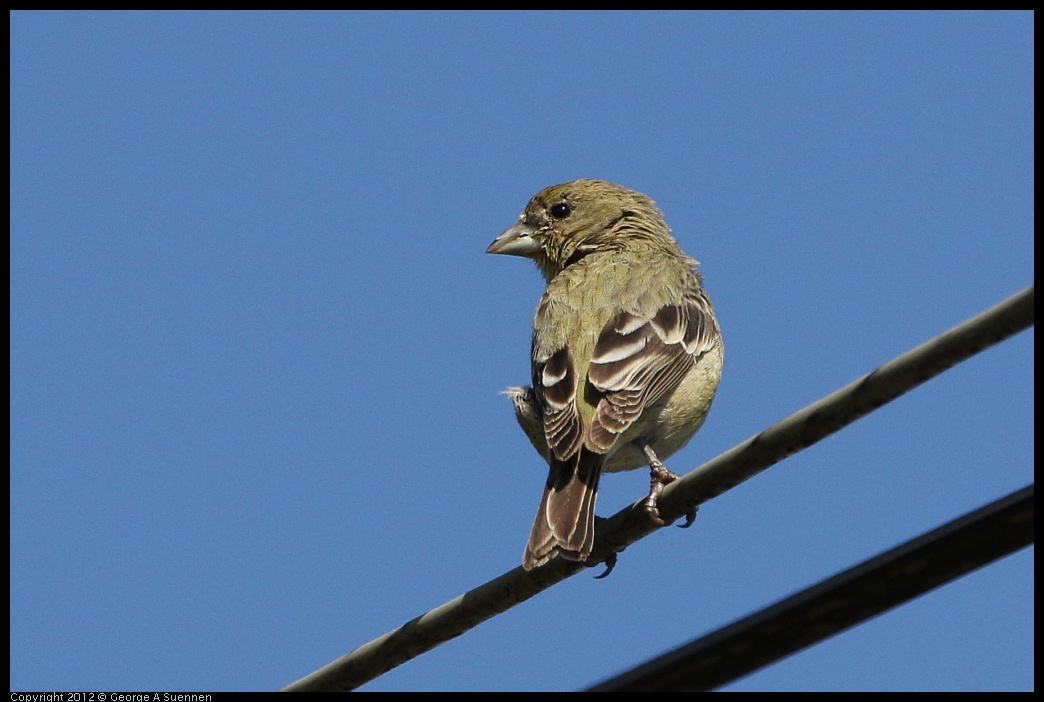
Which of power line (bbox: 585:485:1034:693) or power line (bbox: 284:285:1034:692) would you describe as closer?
power line (bbox: 585:485:1034:693)

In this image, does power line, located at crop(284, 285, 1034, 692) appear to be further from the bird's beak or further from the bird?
the bird's beak

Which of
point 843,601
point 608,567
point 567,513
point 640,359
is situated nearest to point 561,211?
point 640,359

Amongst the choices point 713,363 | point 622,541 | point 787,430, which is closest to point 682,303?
point 713,363

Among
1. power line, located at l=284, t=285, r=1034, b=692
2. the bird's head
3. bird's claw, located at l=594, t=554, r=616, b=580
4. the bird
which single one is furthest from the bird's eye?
power line, located at l=284, t=285, r=1034, b=692

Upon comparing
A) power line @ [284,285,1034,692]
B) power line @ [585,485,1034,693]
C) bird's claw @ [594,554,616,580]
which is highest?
bird's claw @ [594,554,616,580]

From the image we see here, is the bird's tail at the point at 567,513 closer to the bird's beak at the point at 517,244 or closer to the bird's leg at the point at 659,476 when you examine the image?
the bird's leg at the point at 659,476

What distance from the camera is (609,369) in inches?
260

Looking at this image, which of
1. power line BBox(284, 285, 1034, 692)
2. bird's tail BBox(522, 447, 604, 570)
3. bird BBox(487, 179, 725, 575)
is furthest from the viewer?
bird BBox(487, 179, 725, 575)

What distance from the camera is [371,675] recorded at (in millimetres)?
4547

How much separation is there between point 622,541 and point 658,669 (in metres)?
2.26

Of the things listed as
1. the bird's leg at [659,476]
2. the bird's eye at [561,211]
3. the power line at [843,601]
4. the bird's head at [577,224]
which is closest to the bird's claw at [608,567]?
the bird's leg at [659,476]

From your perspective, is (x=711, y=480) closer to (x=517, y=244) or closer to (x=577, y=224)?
(x=577, y=224)

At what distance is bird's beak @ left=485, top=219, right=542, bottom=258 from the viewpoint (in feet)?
31.0

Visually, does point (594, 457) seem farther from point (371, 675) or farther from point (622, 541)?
point (371, 675)
